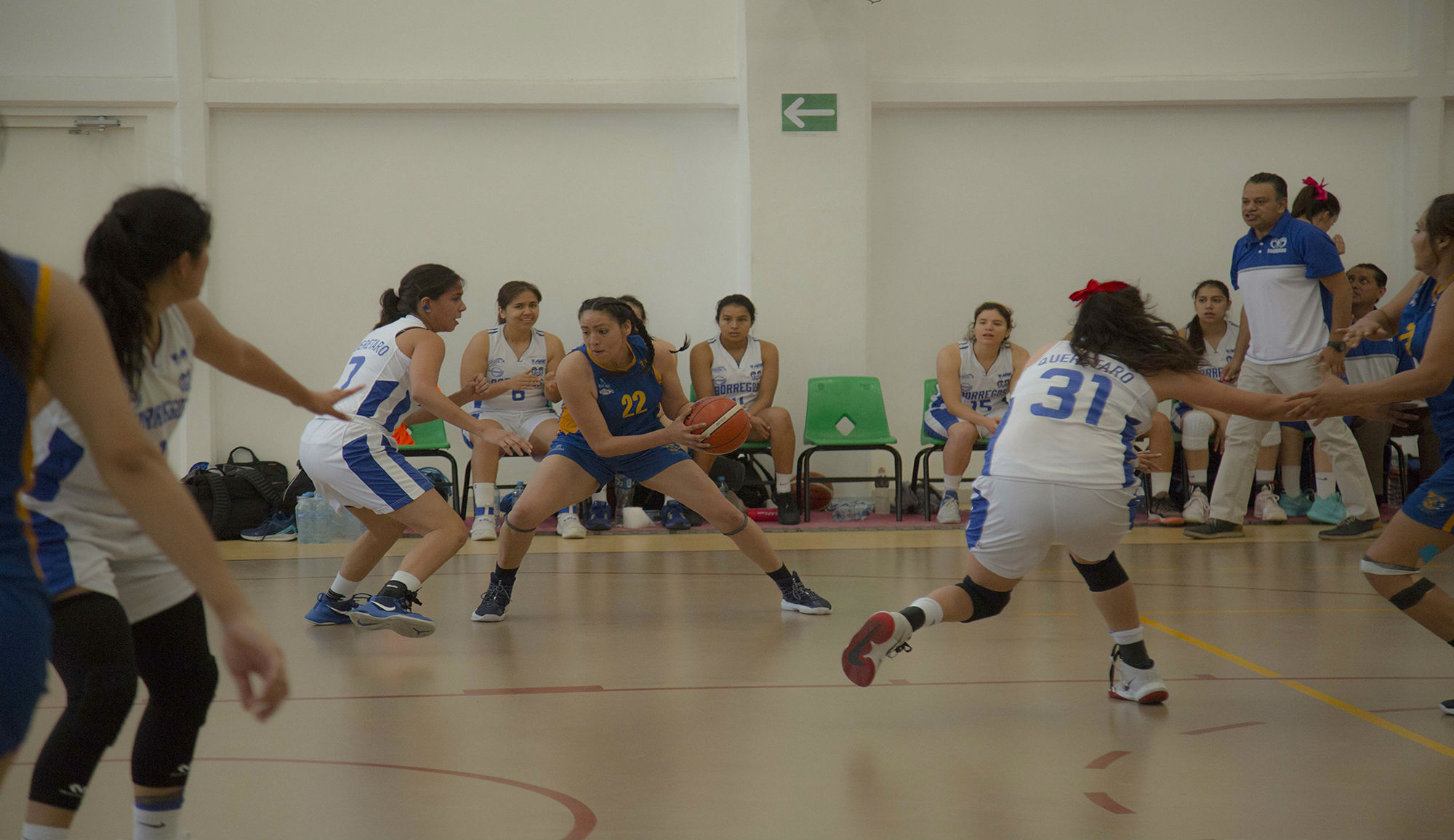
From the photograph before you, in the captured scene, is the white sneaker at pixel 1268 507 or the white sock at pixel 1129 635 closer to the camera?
the white sock at pixel 1129 635

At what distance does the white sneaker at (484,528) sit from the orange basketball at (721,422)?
2.45 m

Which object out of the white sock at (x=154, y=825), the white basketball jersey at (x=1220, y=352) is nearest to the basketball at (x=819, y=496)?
the white basketball jersey at (x=1220, y=352)

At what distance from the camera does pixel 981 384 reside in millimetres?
7578

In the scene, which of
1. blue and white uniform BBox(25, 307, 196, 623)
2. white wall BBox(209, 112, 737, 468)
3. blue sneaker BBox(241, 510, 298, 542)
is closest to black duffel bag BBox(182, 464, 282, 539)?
blue sneaker BBox(241, 510, 298, 542)

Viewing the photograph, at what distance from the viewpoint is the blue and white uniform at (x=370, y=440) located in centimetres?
406

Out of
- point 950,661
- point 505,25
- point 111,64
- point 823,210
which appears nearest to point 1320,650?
point 950,661

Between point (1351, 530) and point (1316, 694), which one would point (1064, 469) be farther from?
point (1351, 530)

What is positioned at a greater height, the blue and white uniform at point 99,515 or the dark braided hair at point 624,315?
the dark braided hair at point 624,315

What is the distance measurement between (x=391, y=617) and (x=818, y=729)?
5.55ft

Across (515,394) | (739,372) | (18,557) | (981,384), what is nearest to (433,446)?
(515,394)

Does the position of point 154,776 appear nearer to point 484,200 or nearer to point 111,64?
point 484,200

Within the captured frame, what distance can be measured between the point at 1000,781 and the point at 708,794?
66 cm

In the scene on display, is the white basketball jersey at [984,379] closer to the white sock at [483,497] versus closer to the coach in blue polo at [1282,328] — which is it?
the coach in blue polo at [1282,328]

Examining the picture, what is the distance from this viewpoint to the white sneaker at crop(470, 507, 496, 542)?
6820 mm
